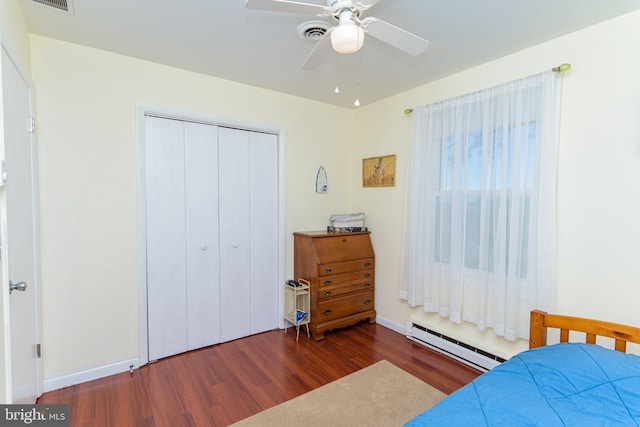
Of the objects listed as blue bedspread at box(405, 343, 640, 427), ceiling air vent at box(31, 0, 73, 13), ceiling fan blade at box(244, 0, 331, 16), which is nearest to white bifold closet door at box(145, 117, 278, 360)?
ceiling air vent at box(31, 0, 73, 13)

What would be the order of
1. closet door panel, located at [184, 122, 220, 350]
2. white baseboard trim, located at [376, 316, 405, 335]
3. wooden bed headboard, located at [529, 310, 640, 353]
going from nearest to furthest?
1. wooden bed headboard, located at [529, 310, 640, 353]
2. closet door panel, located at [184, 122, 220, 350]
3. white baseboard trim, located at [376, 316, 405, 335]

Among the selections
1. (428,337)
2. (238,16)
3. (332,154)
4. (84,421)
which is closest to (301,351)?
(428,337)

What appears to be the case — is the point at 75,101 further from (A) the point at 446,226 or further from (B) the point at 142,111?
(A) the point at 446,226

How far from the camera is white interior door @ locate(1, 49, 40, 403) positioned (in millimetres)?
1494

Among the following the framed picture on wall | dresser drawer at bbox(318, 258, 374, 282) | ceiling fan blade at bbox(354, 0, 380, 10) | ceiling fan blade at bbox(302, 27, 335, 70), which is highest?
ceiling fan blade at bbox(354, 0, 380, 10)

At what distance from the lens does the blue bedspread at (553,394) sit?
1.12 meters

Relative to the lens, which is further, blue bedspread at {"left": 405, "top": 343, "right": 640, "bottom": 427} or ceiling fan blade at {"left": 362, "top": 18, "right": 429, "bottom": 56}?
ceiling fan blade at {"left": 362, "top": 18, "right": 429, "bottom": 56}

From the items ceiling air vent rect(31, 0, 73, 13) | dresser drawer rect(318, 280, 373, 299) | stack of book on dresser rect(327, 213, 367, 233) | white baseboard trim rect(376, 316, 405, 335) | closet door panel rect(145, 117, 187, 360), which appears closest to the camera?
ceiling air vent rect(31, 0, 73, 13)

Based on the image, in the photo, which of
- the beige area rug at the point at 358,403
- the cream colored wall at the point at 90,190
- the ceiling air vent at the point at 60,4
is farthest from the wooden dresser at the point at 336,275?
the ceiling air vent at the point at 60,4

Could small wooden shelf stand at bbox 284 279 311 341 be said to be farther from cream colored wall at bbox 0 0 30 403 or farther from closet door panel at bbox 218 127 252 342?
cream colored wall at bbox 0 0 30 403

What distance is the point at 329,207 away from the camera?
3.71m

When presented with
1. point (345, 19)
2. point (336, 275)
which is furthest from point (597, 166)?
point (336, 275)

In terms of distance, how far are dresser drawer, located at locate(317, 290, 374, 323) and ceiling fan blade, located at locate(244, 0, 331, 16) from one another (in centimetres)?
251

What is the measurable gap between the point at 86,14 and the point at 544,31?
9.71 feet
